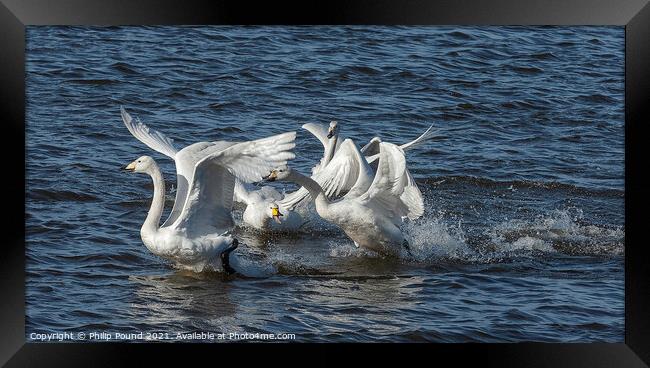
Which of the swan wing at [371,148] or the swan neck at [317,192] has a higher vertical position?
the swan wing at [371,148]

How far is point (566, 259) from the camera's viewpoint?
11.2m

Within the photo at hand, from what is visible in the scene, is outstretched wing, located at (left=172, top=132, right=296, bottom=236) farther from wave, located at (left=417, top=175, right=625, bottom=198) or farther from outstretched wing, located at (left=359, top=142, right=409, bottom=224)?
wave, located at (left=417, top=175, right=625, bottom=198)

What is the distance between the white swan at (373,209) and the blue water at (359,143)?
8.2 inches

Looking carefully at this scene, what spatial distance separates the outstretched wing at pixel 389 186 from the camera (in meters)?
10.6

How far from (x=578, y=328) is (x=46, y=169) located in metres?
6.11

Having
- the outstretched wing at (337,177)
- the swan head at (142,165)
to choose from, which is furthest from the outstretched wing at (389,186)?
the swan head at (142,165)

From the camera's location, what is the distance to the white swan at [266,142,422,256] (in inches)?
431

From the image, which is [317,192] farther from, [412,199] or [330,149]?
[330,149]

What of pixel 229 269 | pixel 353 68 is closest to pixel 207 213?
pixel 229 269

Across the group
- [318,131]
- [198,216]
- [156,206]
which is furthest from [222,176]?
[318,131]

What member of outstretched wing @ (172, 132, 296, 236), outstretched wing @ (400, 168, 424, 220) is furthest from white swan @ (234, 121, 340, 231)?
outstretched wing @ (172, 132, 296, 236)

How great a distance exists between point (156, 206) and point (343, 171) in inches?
97.9

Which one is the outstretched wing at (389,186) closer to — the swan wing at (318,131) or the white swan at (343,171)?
the white swan at (343,171)
